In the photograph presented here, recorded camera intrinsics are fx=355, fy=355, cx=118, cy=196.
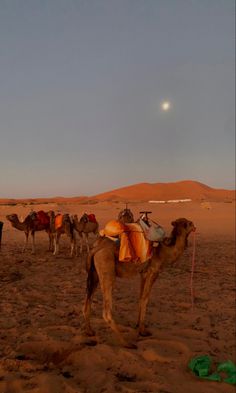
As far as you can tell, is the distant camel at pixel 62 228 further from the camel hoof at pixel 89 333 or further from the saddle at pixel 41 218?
the camel hoof at pixel 89 333

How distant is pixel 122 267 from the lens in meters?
6.17

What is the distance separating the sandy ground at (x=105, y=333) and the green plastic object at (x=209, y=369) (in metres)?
0.10

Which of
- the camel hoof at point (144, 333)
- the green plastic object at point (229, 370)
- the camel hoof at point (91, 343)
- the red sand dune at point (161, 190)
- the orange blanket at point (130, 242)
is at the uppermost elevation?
the red sand dune at point (161, 190)

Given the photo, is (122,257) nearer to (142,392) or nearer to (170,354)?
(170,354)

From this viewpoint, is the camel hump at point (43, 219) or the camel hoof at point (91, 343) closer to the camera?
the camel hoof at point (91, 343)

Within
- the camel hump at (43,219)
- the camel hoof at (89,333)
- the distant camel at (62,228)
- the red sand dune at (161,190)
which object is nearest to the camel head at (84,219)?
the distant camel at (62,228)

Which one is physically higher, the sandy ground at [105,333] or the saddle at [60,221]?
the saddle at [60,221]

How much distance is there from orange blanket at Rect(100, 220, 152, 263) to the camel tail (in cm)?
52

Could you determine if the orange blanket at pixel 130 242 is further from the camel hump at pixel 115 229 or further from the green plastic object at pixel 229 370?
the green plastic object at pixel 229 370

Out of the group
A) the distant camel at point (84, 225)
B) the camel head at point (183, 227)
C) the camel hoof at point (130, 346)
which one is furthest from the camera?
the distant camel at point (84, 225)

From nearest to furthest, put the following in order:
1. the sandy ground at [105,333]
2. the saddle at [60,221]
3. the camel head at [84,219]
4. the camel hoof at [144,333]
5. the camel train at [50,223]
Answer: the sandy ground at [105,333]
the camel hoof at [144,333]
the saddle at [60,221]
the camel train at [50,223]
the camel head at [84,219]

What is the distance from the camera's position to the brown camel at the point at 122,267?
19.5 feet

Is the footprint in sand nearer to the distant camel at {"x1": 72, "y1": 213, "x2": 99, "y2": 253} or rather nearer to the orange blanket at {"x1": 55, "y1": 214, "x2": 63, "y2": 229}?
the orange blanket at {"x1": 55, "y1": 214, "x2": 63, "y2": 229}

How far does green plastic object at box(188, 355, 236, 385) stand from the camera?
193 inches
